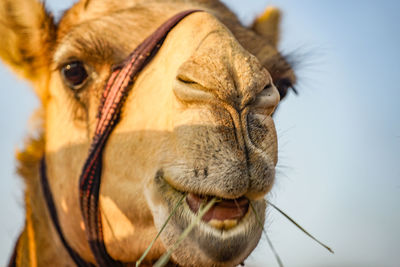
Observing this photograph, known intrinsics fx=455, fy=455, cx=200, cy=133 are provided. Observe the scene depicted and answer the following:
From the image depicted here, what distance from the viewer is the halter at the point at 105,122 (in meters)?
2.88

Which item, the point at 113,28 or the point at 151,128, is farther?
the point at 113,28

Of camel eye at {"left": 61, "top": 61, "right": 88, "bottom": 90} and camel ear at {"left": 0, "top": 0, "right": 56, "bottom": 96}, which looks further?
camel ear at {"left": 0, "top": 0, "right": 56, "bottom": 96}

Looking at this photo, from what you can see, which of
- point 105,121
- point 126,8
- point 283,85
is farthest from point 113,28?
point 283,85

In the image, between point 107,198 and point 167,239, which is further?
point 107,198

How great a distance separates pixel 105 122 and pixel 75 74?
538 mm

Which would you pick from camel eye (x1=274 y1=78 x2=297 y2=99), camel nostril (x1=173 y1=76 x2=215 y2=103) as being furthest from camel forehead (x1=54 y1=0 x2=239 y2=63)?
camel nostril (x1=173 y1=76 x2=215 y2=103)

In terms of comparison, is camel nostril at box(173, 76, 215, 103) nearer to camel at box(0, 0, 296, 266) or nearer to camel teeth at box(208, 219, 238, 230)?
camel at box(0, 0, 296, 266)

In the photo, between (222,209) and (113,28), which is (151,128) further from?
(113,28)

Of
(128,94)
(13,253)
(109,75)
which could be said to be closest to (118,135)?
(128,94)

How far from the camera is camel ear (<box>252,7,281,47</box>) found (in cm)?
440

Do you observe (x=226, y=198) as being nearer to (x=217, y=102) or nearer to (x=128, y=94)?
(x=217, y=102)

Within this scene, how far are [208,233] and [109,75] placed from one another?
54.5 inches

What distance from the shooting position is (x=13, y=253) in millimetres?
3859

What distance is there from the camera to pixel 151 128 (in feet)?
8.53
